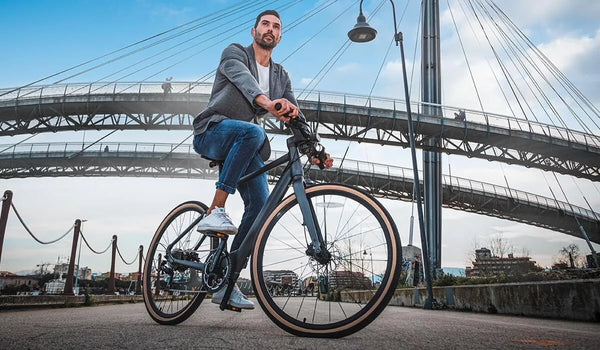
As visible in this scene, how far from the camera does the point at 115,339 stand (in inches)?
85.2

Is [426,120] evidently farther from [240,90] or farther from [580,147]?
[240,90]

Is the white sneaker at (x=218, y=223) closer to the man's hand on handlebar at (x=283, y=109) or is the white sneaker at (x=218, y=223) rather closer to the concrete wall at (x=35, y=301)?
the man's hand on handlebar at (x=283, y=109)

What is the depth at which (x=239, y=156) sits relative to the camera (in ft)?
9.28

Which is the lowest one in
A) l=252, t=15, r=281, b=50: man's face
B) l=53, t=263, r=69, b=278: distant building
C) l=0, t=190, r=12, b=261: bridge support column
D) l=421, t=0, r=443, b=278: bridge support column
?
l=53, t=263, r=69, b=278: distant building

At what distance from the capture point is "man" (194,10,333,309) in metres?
2.78

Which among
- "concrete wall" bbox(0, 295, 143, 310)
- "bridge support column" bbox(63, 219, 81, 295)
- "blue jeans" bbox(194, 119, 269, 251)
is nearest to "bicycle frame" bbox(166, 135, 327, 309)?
"blue jeans" bbox(194, 119, 269, 251)

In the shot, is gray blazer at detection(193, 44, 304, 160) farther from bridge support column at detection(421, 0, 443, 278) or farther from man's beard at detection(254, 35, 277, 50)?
bridge support column at detection(421, 0, 443, 278)

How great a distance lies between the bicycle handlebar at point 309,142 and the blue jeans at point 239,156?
0.29m

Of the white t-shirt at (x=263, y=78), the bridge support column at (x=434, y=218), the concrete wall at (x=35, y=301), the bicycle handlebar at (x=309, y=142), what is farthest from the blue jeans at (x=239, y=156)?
the bridge support column at (x=434, y=218)

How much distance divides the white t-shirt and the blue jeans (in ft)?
1.48

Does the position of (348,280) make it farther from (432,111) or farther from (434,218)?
(432,111)

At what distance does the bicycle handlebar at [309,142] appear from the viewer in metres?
2.68

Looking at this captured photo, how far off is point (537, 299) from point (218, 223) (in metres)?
4.61

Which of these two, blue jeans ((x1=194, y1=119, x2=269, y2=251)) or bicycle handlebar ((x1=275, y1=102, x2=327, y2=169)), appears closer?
bicycle handlebar ((x1=275, y1=102, x2=327, y2=169))
